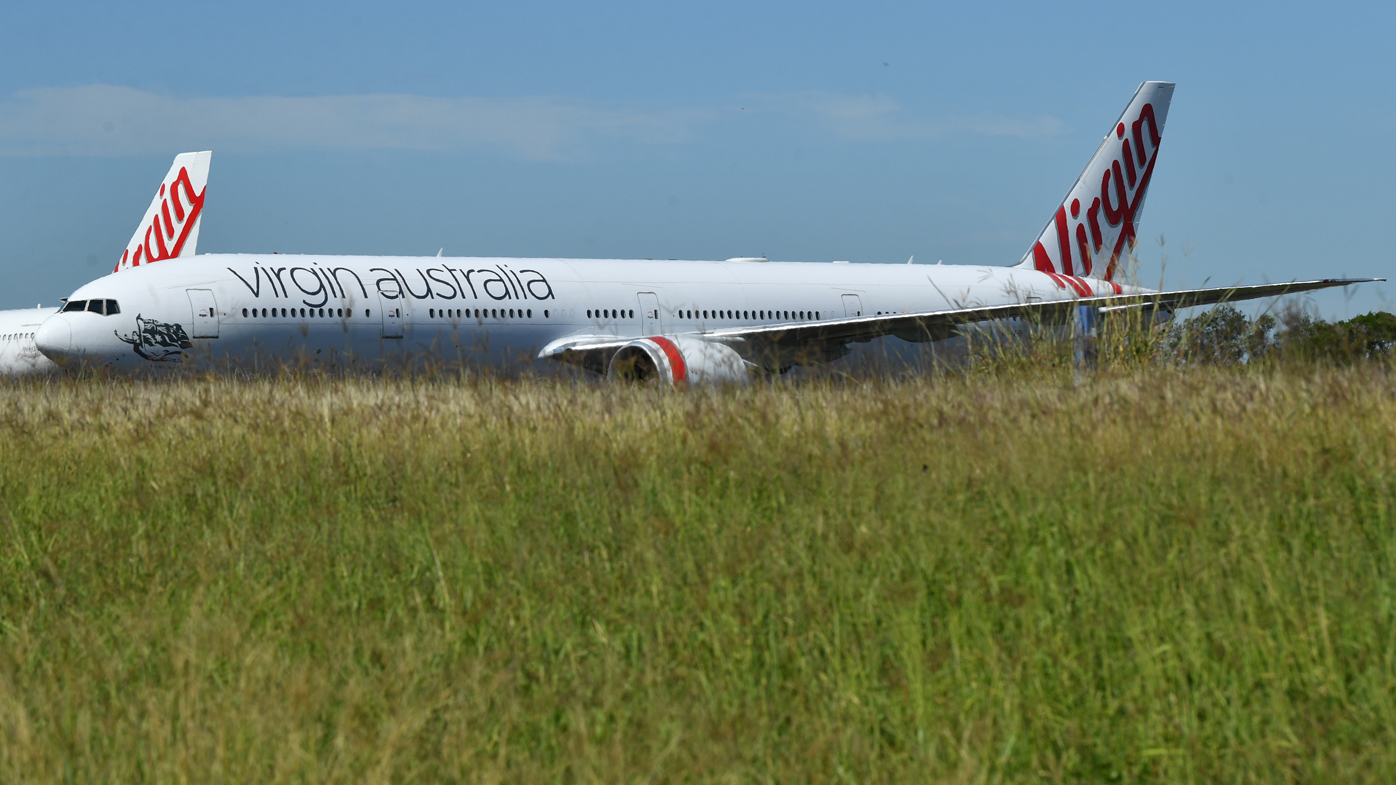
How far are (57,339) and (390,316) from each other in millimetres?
4338

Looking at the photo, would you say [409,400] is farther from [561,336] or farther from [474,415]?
[561,336]

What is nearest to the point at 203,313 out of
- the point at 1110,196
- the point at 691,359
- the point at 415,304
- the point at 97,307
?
the point at 97,307

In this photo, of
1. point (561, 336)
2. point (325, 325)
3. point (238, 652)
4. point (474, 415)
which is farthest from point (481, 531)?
point (561, 336)

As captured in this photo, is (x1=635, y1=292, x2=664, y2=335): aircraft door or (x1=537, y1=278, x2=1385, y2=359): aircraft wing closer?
(x1=537, y1=278, x2=1385, y2=359): aircraft wing

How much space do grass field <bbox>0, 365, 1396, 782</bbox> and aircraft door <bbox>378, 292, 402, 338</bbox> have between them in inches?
434

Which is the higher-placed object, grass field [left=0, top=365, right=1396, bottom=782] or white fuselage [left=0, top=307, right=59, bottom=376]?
white fuselage [left=0, top=307, right=59, bottom=376]

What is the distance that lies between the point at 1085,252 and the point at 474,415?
20.0 metres

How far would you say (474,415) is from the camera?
812cm

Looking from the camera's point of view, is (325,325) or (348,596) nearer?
(348,596)

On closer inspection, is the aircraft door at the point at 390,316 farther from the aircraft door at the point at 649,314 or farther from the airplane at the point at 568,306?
the aircraft door at the point at 649,314

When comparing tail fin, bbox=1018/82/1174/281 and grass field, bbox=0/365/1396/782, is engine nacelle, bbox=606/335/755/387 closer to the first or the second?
grass field, bbox=0/365/1396/782

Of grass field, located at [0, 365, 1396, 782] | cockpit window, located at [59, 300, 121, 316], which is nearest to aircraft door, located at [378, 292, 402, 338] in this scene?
cockpit window, located at [59, 300, 121, 316]

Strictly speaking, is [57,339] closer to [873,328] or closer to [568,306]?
[568,306]

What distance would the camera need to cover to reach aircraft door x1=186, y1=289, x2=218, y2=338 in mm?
16734
